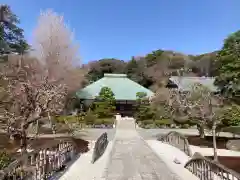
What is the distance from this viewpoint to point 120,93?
32344 millimetres

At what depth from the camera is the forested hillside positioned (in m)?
41.6

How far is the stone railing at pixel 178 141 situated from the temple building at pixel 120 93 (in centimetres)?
1546

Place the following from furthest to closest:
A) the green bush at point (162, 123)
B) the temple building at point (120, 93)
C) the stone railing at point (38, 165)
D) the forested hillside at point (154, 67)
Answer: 1. the forested hillside at point (154, 67)
2. the temple building at point (120, 93)
3. the green bush at point (162, 123)
4. the stone railing at point (38, 165)

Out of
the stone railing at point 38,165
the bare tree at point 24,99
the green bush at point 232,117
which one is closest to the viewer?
the stone railing at point 38,165

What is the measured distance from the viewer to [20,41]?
16703 millimetres

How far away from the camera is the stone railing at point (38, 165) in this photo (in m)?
5.26

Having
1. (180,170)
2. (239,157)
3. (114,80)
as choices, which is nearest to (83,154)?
Answer: (180,170)

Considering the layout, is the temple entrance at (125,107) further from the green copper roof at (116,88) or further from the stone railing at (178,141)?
the stone railing at (178,141)

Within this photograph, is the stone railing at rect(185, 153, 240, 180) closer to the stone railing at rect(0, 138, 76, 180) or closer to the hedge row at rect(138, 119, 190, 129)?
the stone railing at rect(0, 138, 76, 180)

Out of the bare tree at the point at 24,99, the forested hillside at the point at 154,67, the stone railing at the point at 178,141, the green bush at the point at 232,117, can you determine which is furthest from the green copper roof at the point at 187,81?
the bare tree at the point at 24,99

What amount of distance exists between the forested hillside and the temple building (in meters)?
5.26

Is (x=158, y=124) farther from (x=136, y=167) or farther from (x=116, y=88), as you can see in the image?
(x=136, y=167)

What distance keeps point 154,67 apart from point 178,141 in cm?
2961

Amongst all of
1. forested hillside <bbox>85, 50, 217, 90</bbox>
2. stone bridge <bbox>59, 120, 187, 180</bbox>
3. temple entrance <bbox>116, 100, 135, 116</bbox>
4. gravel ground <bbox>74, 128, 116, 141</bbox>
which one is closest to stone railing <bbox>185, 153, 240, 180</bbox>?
stone bridge <bbox>59, 120, 187, 180</bbox>
